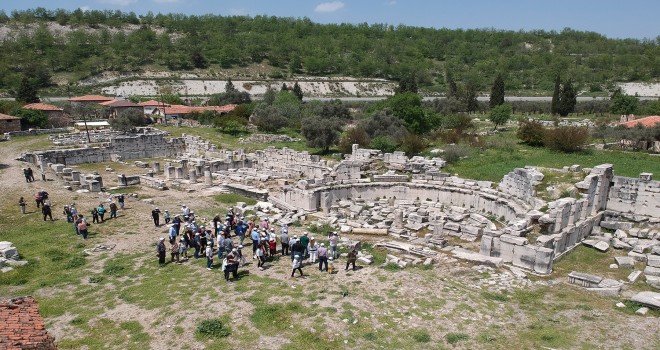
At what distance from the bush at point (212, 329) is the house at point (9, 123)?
1811 inches

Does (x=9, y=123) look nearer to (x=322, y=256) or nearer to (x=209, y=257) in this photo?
(x=209, y=257)

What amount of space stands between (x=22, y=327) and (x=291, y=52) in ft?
439

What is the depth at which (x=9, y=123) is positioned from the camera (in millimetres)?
47344

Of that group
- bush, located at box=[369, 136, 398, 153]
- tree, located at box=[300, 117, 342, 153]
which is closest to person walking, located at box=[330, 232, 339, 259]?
bush, located at box=[369, 136, 398, 153]

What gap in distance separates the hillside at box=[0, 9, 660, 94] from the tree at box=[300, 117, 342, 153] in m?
49.3

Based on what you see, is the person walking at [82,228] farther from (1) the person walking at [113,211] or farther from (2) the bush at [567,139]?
(2) the bush at [567,139]

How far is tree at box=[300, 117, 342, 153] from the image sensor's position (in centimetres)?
3900

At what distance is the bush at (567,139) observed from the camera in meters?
29.6

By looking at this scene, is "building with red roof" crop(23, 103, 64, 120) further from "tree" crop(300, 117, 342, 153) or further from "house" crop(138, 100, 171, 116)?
"tree" crop(300, 117, 342, 153)

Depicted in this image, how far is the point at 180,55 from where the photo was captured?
116 metres

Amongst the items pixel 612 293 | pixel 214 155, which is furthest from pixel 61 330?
pixel 214 155

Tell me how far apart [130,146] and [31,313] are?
112 ft

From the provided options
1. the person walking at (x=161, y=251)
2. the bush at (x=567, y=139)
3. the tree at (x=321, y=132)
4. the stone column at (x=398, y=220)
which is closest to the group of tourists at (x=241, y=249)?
the person walking at (x=161, y=251)

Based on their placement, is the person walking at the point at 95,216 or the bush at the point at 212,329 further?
the person walking at the point at 95,216
